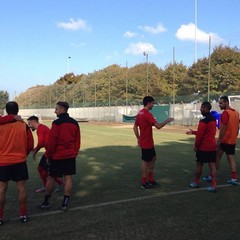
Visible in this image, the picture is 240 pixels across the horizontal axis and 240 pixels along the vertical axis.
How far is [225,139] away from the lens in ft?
28.5

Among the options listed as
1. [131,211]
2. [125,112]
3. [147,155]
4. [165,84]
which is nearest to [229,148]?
[147,155]

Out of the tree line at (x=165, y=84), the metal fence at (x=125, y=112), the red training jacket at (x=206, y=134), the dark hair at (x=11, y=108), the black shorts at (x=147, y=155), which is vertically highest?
the tree line at (x=165, y=84)

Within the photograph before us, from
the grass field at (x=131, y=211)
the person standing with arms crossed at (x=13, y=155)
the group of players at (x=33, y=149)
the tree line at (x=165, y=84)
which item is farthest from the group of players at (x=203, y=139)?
the tree line at (x=165, y=84)

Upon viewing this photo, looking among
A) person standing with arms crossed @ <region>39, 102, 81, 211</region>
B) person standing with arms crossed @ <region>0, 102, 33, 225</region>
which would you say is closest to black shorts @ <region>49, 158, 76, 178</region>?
person standing with arms crossed @ <region>39, 102, 81, 211</region>

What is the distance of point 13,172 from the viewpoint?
5.96 metres

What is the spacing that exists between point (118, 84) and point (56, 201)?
2042 inches

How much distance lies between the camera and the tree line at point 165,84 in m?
42.0

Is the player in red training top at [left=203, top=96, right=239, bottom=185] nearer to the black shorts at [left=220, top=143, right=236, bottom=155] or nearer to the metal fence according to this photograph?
the black shorts at [left=220, top=143, right=236, bottom=155]

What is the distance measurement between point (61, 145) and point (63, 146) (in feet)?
0.12

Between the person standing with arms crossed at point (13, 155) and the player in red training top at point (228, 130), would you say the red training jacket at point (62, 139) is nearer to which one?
the person standing with arms crossed at point (13, 155)

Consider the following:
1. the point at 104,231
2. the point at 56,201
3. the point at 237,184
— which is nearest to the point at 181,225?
the point at 104,231

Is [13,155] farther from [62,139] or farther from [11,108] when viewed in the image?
[62,139]

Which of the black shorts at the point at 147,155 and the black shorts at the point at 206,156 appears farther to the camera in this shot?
the black shorts at the point at 147,155

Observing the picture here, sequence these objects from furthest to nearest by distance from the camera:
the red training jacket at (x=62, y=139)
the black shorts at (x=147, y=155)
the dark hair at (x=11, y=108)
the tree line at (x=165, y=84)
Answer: the tree line at (x=165, y=84), the black shorts at (x=147, y=155), the red training jacket at (x=62, y=139), the dark hair at (x=11, y=108)
